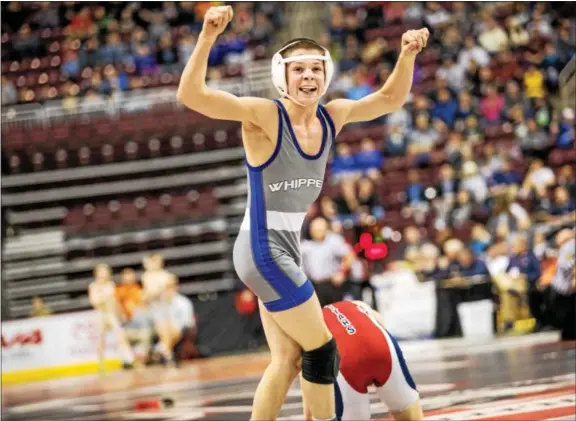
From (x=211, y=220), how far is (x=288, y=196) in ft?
42.6

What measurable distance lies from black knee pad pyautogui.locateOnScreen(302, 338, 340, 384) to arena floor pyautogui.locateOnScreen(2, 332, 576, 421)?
5.34 ft

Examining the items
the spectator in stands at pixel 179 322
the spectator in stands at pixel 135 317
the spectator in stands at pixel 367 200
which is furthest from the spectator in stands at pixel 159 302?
the spectator in stands at pixel 367 200

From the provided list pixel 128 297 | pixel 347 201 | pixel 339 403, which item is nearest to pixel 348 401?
pixel 339 403

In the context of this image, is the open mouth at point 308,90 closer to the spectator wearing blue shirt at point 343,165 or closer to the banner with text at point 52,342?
the banner with text at point 52,342

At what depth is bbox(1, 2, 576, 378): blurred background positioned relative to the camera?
14180mm

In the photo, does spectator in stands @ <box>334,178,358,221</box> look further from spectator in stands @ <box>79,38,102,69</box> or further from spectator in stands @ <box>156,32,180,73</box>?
spectator in stands @ <box>79,38,102,69</box>

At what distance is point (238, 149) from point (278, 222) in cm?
1371

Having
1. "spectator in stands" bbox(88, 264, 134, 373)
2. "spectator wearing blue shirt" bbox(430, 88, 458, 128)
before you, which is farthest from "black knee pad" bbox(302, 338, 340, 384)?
"spectator wearing blue shirt" bbox(430, 88, 458, 128)

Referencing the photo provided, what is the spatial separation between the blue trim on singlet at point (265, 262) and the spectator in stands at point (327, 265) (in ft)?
25.4

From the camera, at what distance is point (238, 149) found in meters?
17.8

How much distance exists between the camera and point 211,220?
17031mm

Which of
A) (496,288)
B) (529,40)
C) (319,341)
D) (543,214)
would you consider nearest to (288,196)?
(319,341)

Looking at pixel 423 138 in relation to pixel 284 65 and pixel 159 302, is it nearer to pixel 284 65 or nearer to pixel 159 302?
pixel 159 302

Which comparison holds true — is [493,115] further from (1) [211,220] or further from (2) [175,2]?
(2) [175,2]
